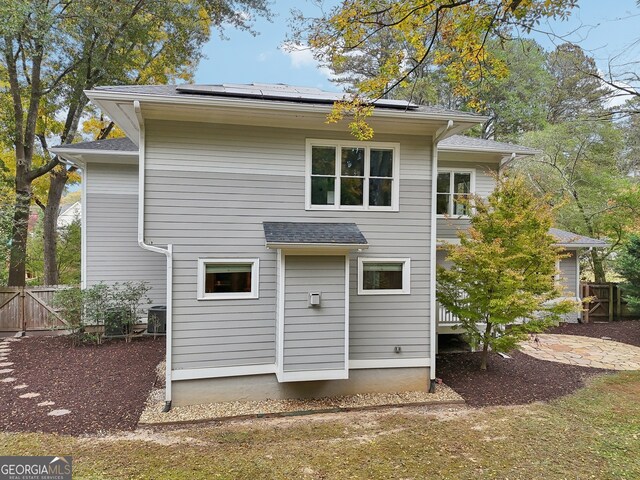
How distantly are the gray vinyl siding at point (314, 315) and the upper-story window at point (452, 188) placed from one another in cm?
434

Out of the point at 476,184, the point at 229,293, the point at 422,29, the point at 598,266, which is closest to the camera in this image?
the point at 422,29

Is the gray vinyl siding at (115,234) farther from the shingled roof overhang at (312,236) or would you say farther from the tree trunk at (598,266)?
the tree trunk at (598,266)

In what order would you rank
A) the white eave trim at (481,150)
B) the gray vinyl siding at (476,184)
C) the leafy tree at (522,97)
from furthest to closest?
the leafy tree at (522,97) → the gray vinyl siding at (476,184) → the white eave trim at (481,150)

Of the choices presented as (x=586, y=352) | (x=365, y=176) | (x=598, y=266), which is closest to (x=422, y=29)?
(x=365, y=176)

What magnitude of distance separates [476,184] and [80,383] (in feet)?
32.1

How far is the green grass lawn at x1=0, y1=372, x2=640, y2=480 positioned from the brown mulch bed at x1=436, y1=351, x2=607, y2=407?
58 cm

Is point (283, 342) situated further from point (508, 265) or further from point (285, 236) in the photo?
point (508, 265)

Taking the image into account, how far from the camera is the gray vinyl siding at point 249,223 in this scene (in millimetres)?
5562

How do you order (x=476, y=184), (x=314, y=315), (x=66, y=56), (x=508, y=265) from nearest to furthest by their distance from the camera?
(x=314, y=315) < (x=508, y=265) < (x=476, y=184) < (x=66, y=56)

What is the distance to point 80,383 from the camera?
6.22 metres

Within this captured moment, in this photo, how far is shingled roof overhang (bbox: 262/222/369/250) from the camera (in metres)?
5.36

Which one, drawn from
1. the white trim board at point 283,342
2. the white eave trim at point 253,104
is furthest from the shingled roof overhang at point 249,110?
the white trim board at point 283,342

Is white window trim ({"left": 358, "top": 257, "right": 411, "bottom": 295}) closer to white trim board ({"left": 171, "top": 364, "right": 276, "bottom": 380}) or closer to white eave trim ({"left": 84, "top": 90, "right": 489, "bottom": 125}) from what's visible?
white trim board ({"left": 171, "top": 364, "right": 276, "bottom": 380})

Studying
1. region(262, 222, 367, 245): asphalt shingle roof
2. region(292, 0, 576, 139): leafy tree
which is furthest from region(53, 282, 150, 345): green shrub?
region(292, 0, 576, 139): leafy tree
